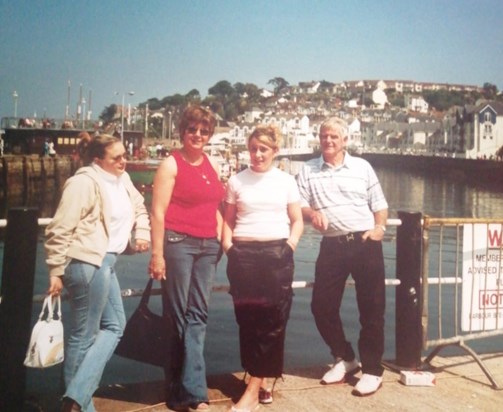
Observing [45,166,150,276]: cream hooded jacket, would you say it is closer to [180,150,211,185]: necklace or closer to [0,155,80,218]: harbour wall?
[180,150,211,185]: necklace

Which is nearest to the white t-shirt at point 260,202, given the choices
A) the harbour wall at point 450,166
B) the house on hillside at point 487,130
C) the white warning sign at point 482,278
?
the white warning sign at point 482,278

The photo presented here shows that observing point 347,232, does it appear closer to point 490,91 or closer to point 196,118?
point 196,118

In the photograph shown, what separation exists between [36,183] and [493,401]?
106 ft

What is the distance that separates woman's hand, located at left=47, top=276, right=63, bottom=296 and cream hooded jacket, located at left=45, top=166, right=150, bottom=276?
0.03 metres

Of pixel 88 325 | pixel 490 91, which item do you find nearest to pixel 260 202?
pixel 88 325

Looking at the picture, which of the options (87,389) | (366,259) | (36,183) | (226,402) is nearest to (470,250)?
(366,259)

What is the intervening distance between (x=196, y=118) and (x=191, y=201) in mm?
521

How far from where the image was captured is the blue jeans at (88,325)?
3.18 metres

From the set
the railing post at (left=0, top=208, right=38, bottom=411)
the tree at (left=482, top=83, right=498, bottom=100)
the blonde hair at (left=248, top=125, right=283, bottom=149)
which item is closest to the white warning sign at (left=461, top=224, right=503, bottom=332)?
the blonde hair at (left=248, top=125, right=283, bottom=149)

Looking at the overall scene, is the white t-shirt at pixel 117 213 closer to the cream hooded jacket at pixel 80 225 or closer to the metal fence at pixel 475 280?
the cream hooded jacket at pixel 80 225

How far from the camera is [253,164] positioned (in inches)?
147

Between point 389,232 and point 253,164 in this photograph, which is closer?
point 253,164

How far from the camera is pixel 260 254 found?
3.66m

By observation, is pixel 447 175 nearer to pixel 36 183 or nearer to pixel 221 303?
pixel 36 183
